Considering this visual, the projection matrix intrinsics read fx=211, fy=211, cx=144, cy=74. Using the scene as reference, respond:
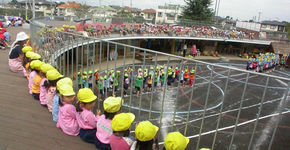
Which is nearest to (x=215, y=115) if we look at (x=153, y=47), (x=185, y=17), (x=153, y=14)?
(x=153, y=47)

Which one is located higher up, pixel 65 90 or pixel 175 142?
pixel 65 90

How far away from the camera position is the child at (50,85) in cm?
417

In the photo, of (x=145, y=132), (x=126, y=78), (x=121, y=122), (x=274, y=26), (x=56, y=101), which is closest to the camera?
(x=145, y=132)

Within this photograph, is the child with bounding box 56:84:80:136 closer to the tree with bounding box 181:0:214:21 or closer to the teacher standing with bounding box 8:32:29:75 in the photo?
the teacher standing with bounding box 8:32:29:75

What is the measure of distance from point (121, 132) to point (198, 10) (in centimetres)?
3649

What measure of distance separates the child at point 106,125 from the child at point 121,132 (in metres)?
0.28

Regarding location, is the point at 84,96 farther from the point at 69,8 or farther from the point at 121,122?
the point at 69,8

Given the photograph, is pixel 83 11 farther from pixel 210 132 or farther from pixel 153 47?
pixel 210 132

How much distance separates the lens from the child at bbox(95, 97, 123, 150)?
10.2 feet

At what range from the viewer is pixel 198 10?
3606 cm

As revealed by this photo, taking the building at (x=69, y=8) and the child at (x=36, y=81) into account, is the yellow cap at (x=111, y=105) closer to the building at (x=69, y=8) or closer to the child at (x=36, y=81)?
the child at (x=36, y=81)

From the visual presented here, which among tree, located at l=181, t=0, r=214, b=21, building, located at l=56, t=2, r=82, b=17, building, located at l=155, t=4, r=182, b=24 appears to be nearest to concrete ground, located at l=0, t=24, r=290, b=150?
tree, located at l=181, t=0, r=214, b=21

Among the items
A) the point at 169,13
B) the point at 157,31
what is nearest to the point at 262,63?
the point at 157,31

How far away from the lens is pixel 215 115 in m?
10.9
